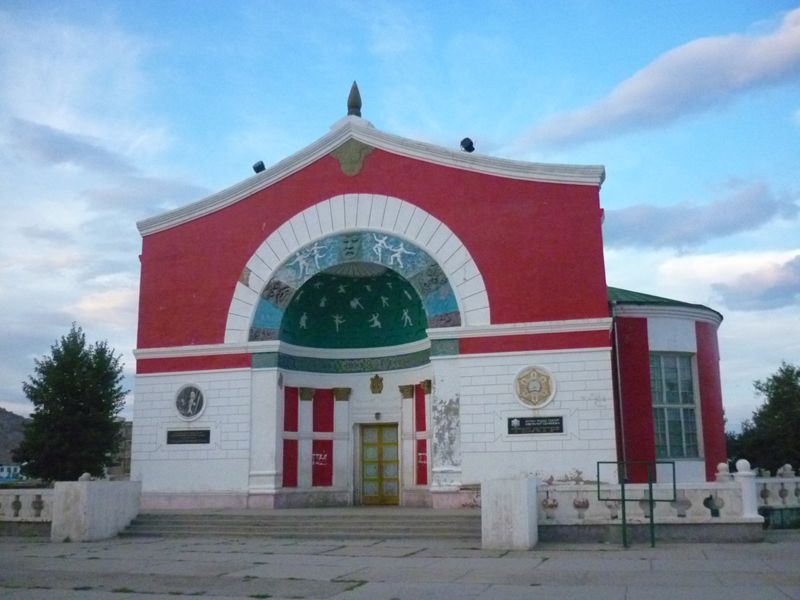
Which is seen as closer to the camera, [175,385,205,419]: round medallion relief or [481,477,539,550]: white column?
[481,477,539,550]: white column

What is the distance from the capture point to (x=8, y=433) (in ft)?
155

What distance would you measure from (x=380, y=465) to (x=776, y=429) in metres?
14.5

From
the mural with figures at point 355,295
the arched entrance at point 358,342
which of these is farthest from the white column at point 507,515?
the mural with figures at point 355,295

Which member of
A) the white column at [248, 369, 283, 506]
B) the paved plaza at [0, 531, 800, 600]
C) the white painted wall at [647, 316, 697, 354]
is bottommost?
the paved plaza at [0, 531, 800, 600]

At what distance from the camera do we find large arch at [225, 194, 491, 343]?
59.9 feet

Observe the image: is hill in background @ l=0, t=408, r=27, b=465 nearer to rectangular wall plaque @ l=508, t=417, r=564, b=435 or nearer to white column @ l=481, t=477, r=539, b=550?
rectangular wall plaque @ l=508, t=417, r=564, b=435

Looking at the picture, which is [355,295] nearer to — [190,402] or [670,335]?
[190,402]

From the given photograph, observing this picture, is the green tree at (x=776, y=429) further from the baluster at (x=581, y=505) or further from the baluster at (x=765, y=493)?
the baluster at (x=581, y=505)

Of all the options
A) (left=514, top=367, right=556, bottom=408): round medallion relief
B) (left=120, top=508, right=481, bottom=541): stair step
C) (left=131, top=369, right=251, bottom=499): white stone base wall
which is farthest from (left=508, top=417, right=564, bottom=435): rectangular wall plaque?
(left=131, top=369, right=251, bottom=499): white stone base wall

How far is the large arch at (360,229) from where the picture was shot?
1827 cm

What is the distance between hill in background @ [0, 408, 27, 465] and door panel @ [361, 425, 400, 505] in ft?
105

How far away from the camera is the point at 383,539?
1471cm

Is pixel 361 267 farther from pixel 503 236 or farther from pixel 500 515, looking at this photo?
pixel 500 515

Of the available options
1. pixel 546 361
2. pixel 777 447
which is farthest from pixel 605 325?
pixel 777 447
